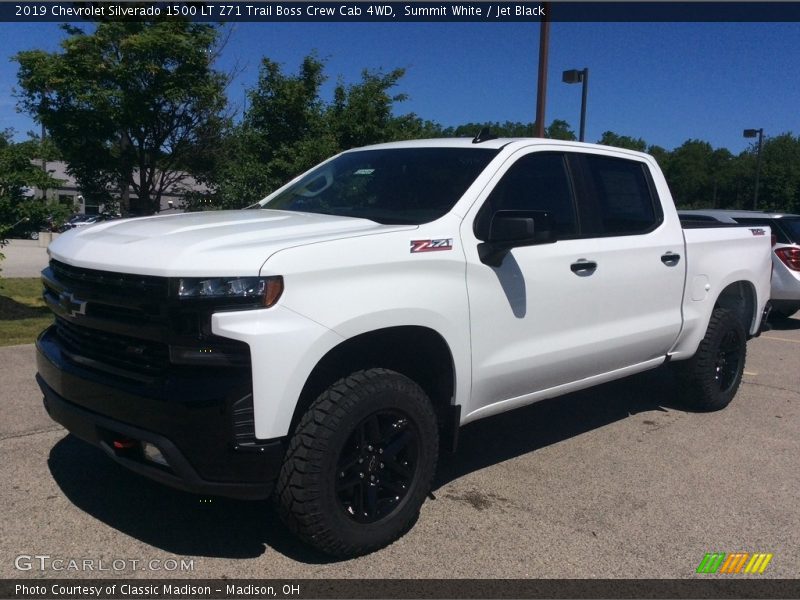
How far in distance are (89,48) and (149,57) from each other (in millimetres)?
1067

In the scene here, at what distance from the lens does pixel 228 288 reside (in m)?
2.98

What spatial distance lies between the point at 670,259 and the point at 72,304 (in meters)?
3.75

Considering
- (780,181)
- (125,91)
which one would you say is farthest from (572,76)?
(780,181)

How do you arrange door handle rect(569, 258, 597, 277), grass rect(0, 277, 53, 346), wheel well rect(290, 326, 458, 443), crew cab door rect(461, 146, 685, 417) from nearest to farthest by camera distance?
wheel well rect(290, 326, 458, 443)
crew cab door rect(461, 146, 685, 417)
door handle rect(569, 258, 597, 277)
grass rect(0, 277, 53, 346)

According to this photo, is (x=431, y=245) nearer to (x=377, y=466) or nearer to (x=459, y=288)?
(x=459, y=288)

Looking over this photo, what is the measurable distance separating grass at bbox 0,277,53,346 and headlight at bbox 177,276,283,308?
5276 millimetres

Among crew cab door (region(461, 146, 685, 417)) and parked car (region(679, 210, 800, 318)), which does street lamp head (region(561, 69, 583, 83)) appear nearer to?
parked car (region(679, 210, 800, 318))

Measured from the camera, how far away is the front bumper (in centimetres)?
295

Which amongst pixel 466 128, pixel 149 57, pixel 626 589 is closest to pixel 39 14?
pixel 149 57

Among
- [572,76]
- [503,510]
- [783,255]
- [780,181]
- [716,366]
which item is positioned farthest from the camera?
[780,181]

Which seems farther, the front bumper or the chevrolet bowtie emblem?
the chevrolet bowtie emblem

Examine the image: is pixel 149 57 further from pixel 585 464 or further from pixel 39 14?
pixel 585 464

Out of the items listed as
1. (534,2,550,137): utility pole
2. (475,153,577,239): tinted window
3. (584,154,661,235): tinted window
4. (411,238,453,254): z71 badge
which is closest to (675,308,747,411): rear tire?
(584,154,661,235): tinted window

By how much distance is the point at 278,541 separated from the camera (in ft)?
11.9
